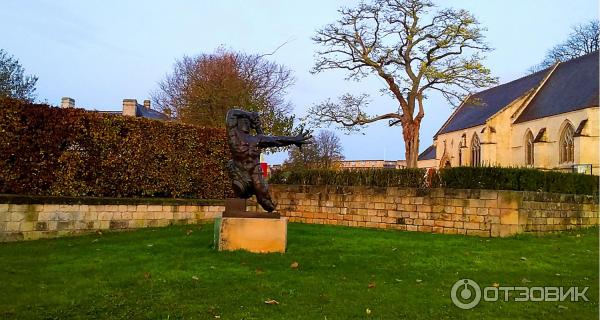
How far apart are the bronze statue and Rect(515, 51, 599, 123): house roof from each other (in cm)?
2912

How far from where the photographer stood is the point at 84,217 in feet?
42.0

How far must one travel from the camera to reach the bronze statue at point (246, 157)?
973cm

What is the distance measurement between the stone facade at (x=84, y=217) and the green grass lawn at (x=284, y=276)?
765mm

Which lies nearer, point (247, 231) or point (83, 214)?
point (247, 231)

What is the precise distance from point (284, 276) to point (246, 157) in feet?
10.1

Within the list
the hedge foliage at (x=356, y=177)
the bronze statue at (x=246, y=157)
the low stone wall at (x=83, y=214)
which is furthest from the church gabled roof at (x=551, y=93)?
the bronze statue at (x=246, y=157)

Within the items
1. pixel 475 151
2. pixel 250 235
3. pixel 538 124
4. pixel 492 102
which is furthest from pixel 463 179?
pixel 492 102

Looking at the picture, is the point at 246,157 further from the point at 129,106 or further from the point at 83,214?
the point at 129,106

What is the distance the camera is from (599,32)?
45.0 m

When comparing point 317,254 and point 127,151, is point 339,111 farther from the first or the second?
point 317,254

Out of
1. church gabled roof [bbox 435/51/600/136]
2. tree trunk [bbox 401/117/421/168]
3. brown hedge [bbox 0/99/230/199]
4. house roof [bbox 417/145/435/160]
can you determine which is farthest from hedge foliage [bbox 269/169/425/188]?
house roof [bbox 417/145/435/160]

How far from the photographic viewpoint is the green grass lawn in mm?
5680

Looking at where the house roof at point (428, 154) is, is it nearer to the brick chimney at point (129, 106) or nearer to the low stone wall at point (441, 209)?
the brick chimney at point (129, 106)

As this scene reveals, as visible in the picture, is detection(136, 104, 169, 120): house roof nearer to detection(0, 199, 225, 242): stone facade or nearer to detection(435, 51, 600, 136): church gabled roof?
detection(435, 51, 600, 136): church gabled roof
